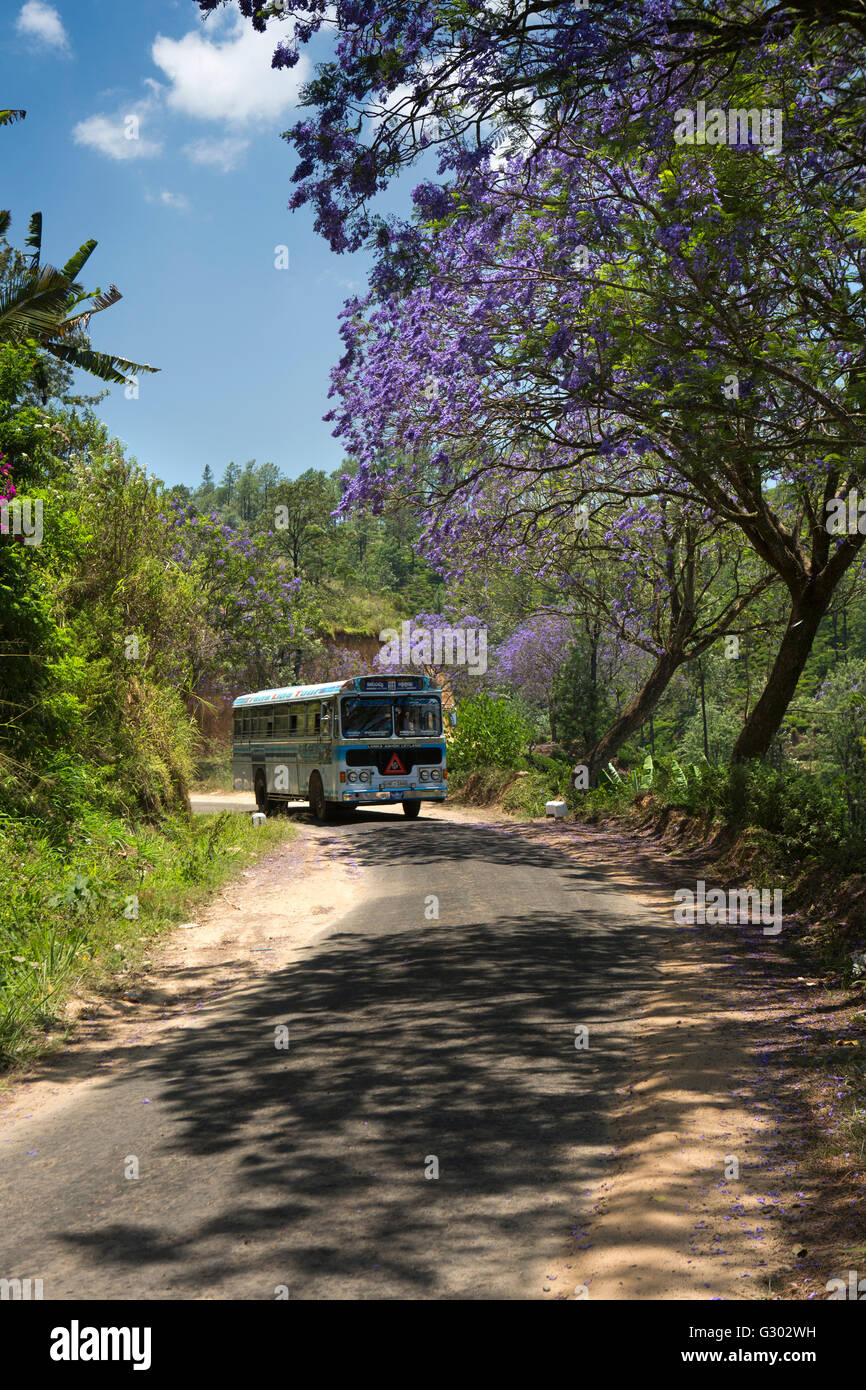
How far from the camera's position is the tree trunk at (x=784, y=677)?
15.7 metres

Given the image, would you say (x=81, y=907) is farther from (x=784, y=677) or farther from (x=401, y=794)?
(x=401, y=794)

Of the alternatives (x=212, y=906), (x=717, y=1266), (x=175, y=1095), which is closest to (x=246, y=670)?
(x=212, y=906)

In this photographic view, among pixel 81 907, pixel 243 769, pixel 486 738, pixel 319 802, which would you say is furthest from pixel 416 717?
pixel 81 907

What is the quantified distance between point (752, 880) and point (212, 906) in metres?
6.66

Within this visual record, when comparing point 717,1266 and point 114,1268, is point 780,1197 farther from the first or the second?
point 114,1268

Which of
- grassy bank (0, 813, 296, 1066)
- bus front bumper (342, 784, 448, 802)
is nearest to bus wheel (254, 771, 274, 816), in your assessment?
bus front bumper (342, 784, 448, 802)

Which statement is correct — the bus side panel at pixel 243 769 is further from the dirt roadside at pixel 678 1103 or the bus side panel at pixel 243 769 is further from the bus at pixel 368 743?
the dirt roadside at pixel 678 1103

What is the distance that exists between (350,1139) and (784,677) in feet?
41.0

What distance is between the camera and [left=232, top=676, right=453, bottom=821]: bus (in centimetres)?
2242

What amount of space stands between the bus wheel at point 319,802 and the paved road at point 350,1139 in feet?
44.8

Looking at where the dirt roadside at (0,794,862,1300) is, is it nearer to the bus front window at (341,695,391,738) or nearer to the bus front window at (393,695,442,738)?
the bus front window at (341,695,391,738)

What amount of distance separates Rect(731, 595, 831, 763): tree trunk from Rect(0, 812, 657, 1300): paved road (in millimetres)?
7407

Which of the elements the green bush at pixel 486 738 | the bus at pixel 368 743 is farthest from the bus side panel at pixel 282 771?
the green bush at pixel 486 738

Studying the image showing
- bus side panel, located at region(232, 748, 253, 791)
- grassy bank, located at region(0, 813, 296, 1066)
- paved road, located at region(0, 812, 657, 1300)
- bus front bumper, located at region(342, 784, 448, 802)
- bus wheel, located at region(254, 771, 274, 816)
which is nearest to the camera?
paved road, located at region(0, 812, 657, 1300)
